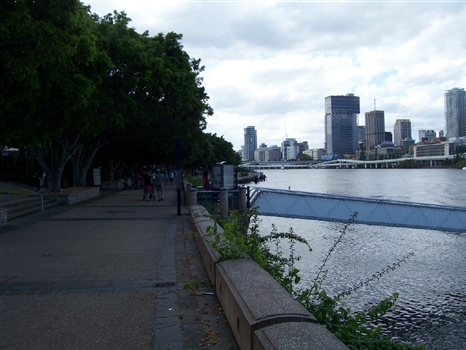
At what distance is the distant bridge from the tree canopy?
7532mm

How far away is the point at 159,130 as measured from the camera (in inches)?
1241

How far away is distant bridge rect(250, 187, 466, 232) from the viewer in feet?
85.2

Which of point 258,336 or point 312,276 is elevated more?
point 258,336

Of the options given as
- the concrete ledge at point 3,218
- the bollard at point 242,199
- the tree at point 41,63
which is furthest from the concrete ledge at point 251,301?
the bollard at point 242,199

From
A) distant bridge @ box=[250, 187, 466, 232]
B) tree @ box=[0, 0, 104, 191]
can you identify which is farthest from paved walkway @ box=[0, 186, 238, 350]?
distant bridge @ box=[250, 187, 466, 232]

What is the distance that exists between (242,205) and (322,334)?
18.3 m

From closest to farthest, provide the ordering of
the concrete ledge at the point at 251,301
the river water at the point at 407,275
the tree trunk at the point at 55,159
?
the concrete ledge at the point at 251,301
the river water at the point at 407,275
the tree trunk at the point at 55,159

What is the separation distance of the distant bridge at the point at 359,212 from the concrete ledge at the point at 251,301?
1954cm

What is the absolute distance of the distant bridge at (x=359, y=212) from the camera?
26.0 meters

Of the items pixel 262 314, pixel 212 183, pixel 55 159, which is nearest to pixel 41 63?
pixel 262 314

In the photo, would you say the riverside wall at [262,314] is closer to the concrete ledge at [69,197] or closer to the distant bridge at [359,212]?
the distant bridge at [359,212]

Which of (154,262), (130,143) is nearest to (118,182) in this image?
(130,143)

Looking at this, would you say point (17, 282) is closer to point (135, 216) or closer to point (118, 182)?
point (135, 216)

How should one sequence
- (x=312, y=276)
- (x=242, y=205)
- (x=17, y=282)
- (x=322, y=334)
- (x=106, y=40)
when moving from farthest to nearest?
(x=106, y=40) < (x=242, y=205) < (x=312, y=276) < (x=17, y=282) < (x=322, y=334)
